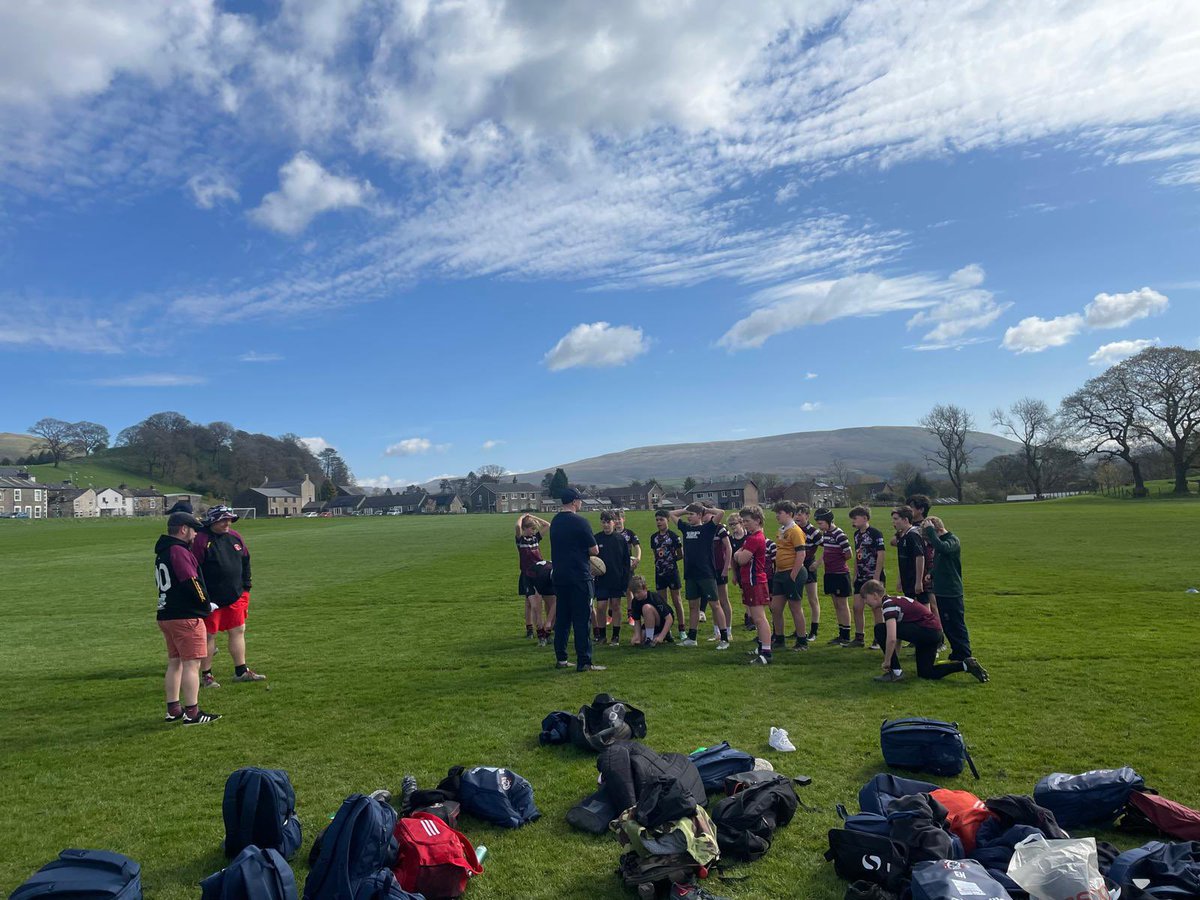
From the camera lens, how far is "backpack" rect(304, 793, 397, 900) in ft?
13.0

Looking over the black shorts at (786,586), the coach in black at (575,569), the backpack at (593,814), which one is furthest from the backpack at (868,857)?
the black shorts at (786,586)

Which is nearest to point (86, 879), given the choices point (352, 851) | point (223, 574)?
point (352, 851)

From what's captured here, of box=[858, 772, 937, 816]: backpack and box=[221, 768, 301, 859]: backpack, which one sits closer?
box=[221, 768, 301, 859]: backpack

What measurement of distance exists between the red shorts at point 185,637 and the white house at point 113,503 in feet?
438

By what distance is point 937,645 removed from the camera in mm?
8750

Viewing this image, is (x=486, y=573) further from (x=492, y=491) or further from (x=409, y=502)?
(x=409, y=502)

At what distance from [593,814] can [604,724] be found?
1.73 m

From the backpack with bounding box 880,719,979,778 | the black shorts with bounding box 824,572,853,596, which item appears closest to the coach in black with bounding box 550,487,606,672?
the black shorts with bounding box 824,572,853,596

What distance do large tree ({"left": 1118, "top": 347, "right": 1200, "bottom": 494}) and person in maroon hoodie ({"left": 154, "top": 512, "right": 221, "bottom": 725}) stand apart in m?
82.7

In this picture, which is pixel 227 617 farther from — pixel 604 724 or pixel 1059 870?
pixel 1059 870

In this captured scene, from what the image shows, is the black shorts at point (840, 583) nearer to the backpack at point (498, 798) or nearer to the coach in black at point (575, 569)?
the coach in black at point (575, 569)

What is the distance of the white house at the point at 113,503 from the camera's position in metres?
118

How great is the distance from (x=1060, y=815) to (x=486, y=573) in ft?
64.7

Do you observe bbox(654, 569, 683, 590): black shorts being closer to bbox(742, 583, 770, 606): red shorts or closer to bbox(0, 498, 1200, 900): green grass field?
bbox(0, 498, 1200, 900): green grass field
